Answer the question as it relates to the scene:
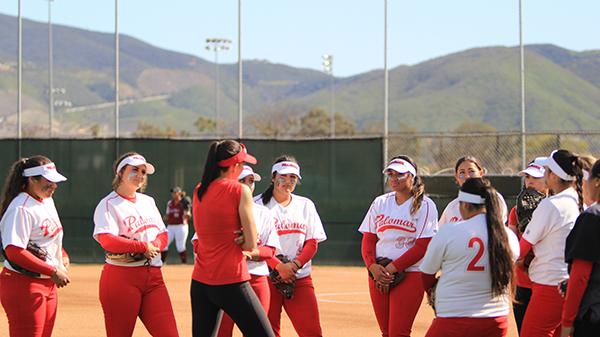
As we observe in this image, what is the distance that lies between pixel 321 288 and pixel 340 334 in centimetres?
571

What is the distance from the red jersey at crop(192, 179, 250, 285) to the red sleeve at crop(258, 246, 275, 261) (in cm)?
86

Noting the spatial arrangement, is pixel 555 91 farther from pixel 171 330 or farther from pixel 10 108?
pixel 171 330

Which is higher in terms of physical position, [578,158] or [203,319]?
[578,158]

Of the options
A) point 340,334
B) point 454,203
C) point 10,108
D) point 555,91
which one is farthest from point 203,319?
point 10,108

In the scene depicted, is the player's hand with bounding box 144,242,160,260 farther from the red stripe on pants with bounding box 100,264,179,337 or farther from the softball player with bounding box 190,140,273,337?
the softball player with bounding box 190,140,273,337

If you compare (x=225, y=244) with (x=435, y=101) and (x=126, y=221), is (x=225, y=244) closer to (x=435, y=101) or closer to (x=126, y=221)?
(x=126, y=221)

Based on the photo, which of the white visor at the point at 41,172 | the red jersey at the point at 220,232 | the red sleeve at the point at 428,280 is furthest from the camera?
the white visor at the point at 41,172

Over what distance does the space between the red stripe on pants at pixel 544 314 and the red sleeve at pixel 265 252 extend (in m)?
2.12

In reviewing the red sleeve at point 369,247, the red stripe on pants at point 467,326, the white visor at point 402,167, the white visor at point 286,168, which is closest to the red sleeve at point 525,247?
the red stripe on pants at point 467,326

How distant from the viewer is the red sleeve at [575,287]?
21.0 feet

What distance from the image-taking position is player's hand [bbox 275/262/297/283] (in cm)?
896

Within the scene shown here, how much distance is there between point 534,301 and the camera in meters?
7.78

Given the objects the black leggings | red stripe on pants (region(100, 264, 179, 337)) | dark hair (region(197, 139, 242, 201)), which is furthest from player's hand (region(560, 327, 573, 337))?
red stripe on pants (region(100, 264, 179, 337))

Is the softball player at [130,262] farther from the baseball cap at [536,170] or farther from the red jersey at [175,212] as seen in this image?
the red jersey at [175,212]
